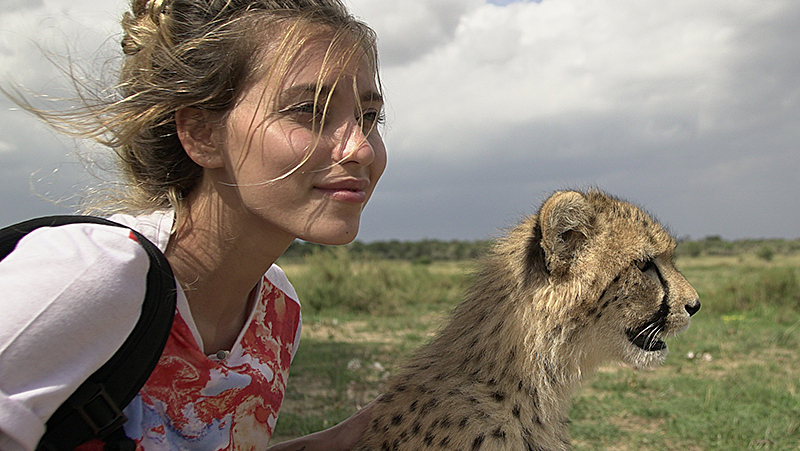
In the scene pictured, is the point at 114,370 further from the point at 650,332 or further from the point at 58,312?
the point at 650,332

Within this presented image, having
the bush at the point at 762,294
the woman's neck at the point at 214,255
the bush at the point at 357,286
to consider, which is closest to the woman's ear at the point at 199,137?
the woman's neck at the point at 214,255

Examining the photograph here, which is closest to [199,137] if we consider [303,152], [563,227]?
[303,152]

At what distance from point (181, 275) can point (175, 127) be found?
0.43 m

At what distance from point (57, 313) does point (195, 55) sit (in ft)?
2.53

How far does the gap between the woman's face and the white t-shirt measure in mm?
370

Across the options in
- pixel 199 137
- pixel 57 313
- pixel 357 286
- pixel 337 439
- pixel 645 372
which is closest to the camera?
pixel 57 313

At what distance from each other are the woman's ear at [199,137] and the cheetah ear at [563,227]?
1.17m

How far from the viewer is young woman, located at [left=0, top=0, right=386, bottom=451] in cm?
155

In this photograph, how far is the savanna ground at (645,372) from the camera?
12.4 feet

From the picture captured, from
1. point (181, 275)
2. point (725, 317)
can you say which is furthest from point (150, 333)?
point (725, 317)

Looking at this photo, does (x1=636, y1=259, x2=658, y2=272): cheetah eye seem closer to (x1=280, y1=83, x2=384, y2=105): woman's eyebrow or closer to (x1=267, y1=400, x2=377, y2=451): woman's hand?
(x1=267, y1=400, x2=377, y2=451): woman's hand

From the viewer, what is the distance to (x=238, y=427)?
1732mm

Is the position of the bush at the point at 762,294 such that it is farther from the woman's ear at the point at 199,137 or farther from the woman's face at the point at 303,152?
the woman's ear at the point at 199,137

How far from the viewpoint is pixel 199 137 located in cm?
165
